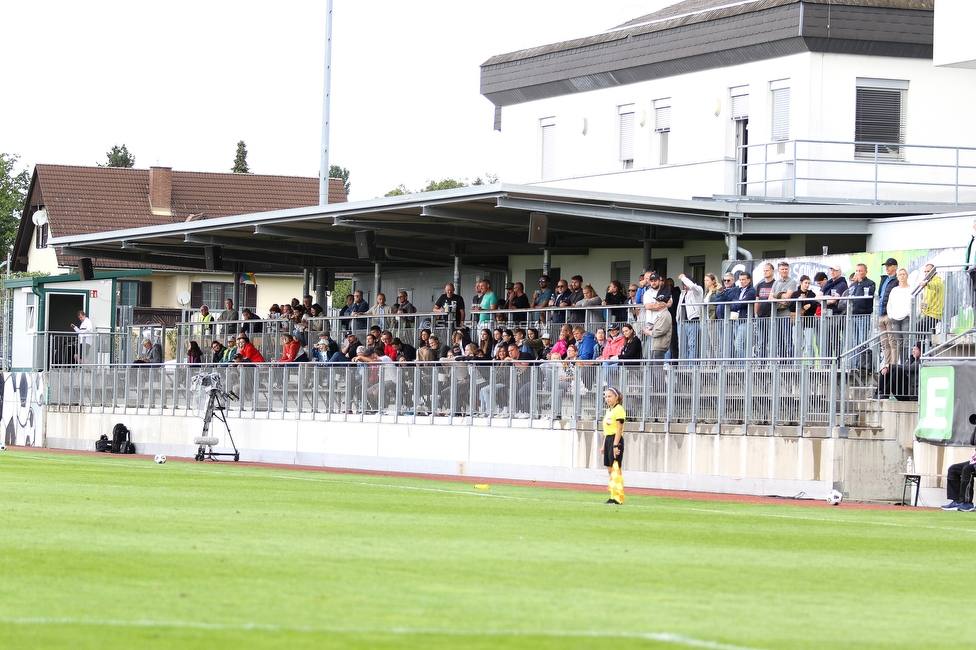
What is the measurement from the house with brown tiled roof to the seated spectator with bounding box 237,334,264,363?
31.5 metres

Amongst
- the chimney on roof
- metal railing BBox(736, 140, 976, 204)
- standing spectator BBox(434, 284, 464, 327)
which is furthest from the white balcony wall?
the chimney on roof

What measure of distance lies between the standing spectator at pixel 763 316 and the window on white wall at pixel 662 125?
12625 mm

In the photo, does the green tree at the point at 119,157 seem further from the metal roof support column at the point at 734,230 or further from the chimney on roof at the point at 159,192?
the metal roof support column at the point at 734,230

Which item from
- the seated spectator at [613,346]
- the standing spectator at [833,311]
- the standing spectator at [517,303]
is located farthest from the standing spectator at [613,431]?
the standing spectator at [517,303]

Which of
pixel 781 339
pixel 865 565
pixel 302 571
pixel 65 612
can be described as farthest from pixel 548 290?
pixel 65 612

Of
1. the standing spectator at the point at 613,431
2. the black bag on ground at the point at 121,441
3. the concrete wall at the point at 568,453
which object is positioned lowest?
the black bag on ground at the point at 121,441

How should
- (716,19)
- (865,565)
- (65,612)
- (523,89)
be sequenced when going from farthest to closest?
(523,89) < (716,19) < (865,565) < (65,612)

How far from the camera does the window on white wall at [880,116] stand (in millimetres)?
34719

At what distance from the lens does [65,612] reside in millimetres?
8312

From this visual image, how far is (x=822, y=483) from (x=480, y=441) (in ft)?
26.0

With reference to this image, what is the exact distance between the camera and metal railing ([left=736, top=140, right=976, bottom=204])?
111 feet

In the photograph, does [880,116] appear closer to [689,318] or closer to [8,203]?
[689,318]

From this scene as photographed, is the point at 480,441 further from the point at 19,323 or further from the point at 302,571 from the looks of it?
the point at 19,323

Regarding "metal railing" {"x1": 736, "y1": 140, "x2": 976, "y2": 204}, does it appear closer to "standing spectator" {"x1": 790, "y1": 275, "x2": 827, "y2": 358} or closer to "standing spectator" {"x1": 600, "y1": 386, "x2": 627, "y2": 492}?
"standing spectator" {"x1": 790, "y1": 275, "x2": 827, "y2": 358}
